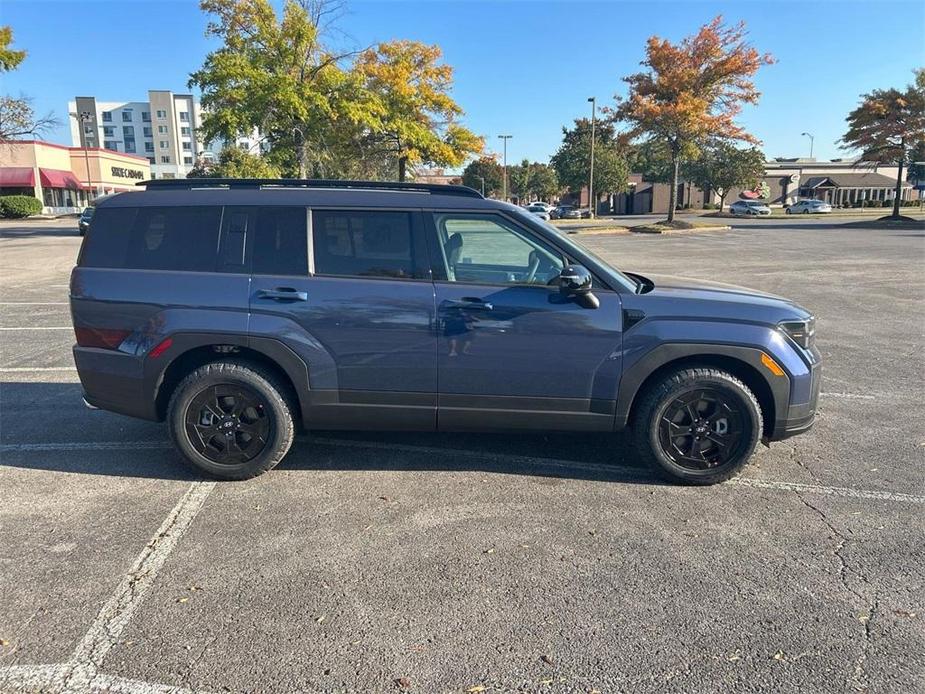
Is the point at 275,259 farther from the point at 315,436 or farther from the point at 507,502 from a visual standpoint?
the point at 507,502

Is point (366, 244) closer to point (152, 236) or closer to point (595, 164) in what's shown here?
point (152, 236)

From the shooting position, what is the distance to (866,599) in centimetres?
297

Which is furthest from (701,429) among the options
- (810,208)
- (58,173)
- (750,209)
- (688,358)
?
(58,173)

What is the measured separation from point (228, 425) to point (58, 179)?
226 feet

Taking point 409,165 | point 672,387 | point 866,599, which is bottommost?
point 866,599

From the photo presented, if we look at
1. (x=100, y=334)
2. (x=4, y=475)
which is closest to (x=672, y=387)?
(x=100, y=334)

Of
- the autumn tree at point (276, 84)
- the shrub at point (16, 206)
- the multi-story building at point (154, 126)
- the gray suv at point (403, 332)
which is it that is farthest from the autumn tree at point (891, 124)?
the multi-story building at point (154, 126)

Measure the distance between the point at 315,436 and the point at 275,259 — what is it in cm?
155

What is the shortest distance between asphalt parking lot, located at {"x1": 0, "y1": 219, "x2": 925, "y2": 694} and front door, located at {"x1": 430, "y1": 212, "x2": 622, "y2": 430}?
0.49m

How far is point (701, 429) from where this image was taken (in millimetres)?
4117

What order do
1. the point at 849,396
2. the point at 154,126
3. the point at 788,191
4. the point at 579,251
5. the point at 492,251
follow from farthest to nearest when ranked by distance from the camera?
the point at 154,126 → the point at 788,191 → the point at 849,396 → the point at 492,251 → the point at 579,251

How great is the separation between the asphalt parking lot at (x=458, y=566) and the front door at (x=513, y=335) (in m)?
0.49

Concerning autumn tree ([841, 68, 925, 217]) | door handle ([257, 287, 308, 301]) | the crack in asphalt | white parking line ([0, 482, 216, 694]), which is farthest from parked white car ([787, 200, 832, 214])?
white parking line ([0, 482, 216, 694])

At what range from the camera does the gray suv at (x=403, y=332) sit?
13.1 ft
